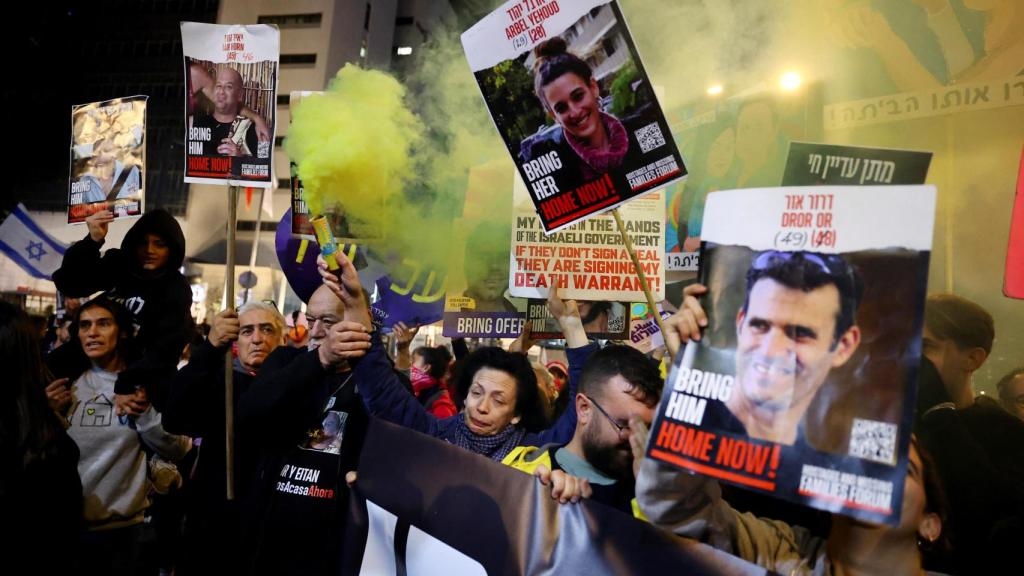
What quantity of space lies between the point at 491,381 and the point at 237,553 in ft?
4.20

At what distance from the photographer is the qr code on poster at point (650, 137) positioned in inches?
89.1

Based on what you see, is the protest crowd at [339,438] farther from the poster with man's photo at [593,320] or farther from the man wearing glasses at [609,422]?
the poster with man's photo at [593,320]

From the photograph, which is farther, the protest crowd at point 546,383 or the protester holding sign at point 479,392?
the protester holding sign at point 479,392

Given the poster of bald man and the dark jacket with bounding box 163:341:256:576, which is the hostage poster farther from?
the dark jacket with bounding box 163:341:256:576

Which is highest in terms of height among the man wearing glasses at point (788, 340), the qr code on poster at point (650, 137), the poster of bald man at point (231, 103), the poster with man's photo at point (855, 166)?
the poster of bald man at point (231, 103)

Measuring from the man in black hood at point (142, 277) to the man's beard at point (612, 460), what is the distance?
267cm

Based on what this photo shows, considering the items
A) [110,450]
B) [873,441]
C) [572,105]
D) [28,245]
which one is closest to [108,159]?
[110,450]

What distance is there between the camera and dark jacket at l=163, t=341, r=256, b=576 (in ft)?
9.90

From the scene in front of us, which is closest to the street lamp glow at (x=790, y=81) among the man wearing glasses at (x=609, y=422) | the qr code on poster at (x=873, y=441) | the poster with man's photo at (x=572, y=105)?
the poster with man's photo at (x=572, y=105)

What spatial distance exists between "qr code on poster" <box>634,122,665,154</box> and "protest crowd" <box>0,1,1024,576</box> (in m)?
0.01

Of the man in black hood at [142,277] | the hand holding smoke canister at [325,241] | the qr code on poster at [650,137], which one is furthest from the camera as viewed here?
the man in black hood at [142,277]

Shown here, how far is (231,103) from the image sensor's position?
3219mm

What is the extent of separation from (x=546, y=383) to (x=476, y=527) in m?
2.64

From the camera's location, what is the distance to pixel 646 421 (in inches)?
96.8
